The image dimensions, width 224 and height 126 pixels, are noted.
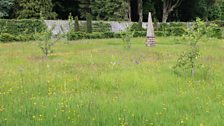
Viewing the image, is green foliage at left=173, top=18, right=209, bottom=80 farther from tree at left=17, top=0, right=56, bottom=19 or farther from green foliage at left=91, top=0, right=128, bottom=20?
green foliage at left=91, top=0, right=128, bottom=20

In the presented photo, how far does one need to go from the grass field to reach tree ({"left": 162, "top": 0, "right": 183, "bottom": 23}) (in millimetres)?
50836

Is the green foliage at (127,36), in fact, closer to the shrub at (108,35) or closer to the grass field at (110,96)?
the grass field at (110,96)

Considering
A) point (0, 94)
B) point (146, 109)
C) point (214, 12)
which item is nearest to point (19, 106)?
point (0, 94)

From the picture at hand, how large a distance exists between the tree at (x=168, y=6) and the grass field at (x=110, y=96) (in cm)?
5084

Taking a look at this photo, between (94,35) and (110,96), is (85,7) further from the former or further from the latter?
(110,96)

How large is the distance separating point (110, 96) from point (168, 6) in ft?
199

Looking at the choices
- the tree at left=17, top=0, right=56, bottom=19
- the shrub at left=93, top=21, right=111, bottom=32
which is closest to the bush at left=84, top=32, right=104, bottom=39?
the shrub at left=93, top=21, right=111, bottom=32

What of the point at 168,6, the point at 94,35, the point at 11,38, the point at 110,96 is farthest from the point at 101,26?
the point at 110,96

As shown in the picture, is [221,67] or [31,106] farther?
[221,67]

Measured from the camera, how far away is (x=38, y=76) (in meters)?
14.6

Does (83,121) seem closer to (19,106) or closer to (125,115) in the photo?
(125,115)

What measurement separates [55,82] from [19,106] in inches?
145

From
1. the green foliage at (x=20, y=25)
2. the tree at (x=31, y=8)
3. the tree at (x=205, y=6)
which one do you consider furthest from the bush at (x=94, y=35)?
the tree at (x=205, y=6)

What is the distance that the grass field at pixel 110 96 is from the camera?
27.7ft
